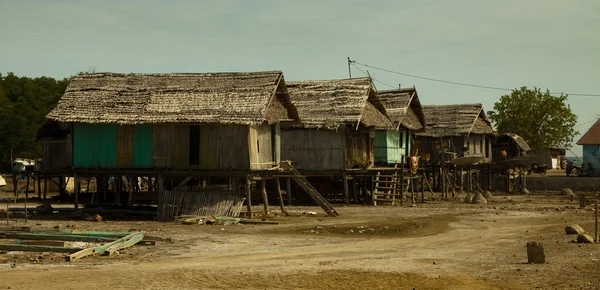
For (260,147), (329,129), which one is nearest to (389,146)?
(329,129)

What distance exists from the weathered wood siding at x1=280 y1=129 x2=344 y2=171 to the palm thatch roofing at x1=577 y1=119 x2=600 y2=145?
29246mm

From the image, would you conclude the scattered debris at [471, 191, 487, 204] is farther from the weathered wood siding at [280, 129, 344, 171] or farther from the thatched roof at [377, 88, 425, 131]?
the weathered wood siding at [280, 129, 344, 171]

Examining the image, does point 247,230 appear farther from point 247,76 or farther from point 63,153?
point 63,153

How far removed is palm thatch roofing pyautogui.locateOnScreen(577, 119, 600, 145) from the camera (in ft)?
197

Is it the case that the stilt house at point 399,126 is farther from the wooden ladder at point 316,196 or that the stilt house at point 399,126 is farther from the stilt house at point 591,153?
the stilt house at point 591,153

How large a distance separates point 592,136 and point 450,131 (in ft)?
57.9

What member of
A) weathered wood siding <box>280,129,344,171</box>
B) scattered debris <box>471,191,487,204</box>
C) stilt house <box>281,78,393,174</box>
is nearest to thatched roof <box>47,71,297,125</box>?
stilt house <box>281,78,393,174</box>

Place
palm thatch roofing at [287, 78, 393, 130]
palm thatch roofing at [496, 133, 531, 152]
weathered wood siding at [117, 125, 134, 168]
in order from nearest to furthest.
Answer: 1. weathered wood siding at [117, 125, 134, 168]
2. palm thatch roofing at [287, 78, 393, 130]
3. palm thatch roofing at [496, 133, 531, 152]

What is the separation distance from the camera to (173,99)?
99.3 feet

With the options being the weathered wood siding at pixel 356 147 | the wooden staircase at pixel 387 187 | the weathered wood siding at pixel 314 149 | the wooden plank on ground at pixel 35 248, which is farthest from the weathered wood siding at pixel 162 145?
the wooden staircase at pixel 387 187

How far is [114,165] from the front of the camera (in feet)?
101

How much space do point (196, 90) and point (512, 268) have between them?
1661 cm

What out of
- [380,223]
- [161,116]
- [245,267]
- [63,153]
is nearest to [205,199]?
[161,116]

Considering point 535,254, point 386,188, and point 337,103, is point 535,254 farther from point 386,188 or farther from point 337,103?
point 337,103
